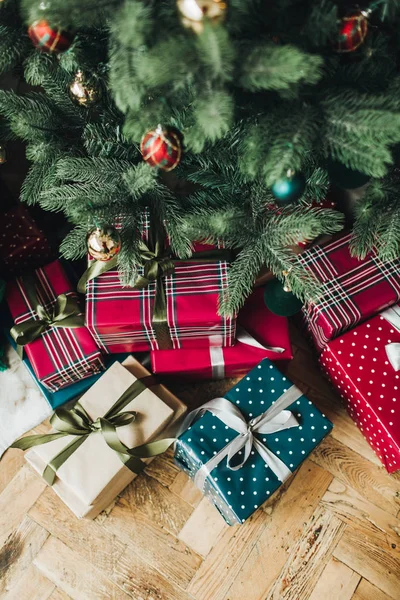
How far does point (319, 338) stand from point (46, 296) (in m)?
0.68

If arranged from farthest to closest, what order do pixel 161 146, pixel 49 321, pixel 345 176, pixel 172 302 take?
pixel 49 321
pixel 172 302
pixel 345 176
pixel 161 146

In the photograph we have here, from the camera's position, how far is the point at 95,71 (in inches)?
27.2

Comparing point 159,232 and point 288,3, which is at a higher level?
point 288,3

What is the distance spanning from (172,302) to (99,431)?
1.11 ft

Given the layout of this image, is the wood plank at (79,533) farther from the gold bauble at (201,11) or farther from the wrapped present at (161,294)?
the gold bauble at (201,11)

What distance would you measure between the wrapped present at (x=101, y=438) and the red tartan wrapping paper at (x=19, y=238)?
352 millimetres

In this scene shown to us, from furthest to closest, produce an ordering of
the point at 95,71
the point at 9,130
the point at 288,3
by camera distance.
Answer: the point at 9,130 → the point at 95,71 → the point at 288,3

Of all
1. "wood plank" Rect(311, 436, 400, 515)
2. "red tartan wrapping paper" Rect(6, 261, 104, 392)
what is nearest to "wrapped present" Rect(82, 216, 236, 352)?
"red tartan wrapping paper" Rect(6, 261, 104, 392)

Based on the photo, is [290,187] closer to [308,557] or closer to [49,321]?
[49,321]

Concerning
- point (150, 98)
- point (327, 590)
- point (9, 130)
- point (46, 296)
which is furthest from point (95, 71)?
point (327, 590)

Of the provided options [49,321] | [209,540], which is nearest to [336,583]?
[209,540]

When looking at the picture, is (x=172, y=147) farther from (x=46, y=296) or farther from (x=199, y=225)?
(x=46, y=296)

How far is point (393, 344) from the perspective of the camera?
3.32ft

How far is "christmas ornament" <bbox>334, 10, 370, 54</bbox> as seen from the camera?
0.52 m
